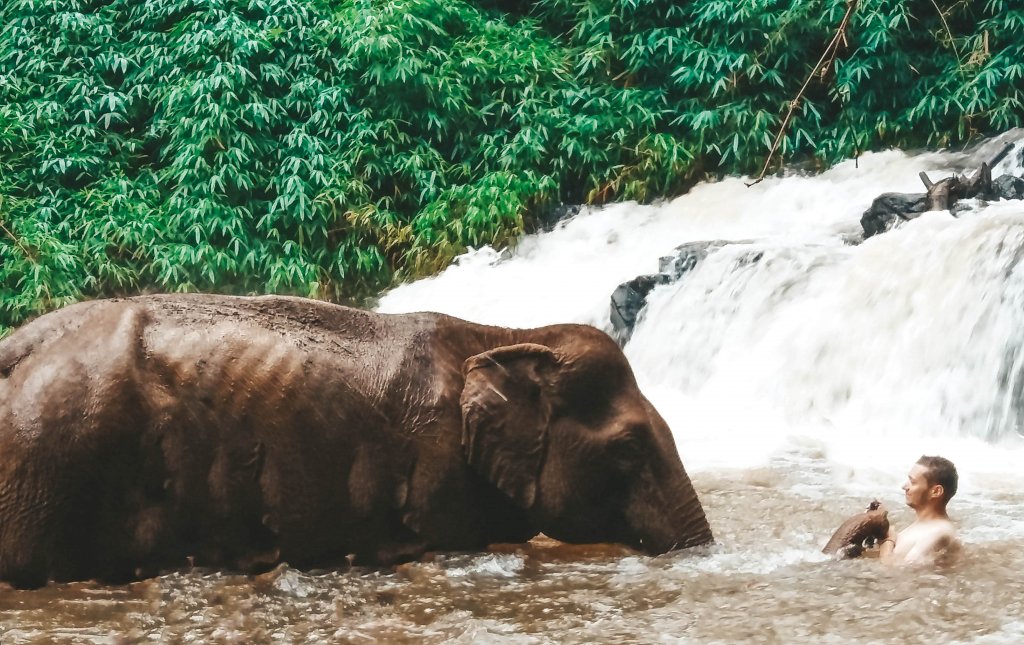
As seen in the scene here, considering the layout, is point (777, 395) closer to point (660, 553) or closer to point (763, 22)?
point (660, 553)

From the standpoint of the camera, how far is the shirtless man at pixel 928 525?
4.70 metres

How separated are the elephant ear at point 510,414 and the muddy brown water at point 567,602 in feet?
1.25

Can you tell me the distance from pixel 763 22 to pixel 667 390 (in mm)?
6464

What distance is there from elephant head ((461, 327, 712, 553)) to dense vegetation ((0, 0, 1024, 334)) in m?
9.44

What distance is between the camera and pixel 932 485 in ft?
A: 15.9

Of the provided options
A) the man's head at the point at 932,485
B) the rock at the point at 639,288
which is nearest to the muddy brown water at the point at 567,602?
the man's head at the point at 932,485

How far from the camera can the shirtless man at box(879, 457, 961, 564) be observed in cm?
470

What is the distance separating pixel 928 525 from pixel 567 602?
154 cm

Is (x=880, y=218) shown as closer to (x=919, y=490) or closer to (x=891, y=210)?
(x=891, y=210)

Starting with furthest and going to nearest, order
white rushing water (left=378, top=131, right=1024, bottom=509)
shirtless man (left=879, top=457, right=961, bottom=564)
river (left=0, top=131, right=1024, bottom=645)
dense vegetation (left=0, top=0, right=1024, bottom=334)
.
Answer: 1. dense vegetation (left=0, top=0, right=1024, bottom=334)
2. white rushing water (left=378, top=131, right=1024, bottom=509)
3. shirtless man (left=879, top=457, right=961, bottom=564)
4. river (left=0, top=131, right=1024, bottom=645)

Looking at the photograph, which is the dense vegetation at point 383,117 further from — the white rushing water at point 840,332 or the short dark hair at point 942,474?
the short dark hair at point 942,474

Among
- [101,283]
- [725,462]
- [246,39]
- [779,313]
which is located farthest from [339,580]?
[246,39]

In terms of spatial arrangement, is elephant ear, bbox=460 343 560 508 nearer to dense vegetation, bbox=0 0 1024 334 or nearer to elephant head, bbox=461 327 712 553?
elephant head, bbox=461 327 712 553

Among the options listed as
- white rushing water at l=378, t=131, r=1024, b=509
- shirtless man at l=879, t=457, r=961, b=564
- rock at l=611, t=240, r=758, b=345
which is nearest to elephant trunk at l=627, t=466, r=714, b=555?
shirtless man at l=879, t=457, r=961, b=564
